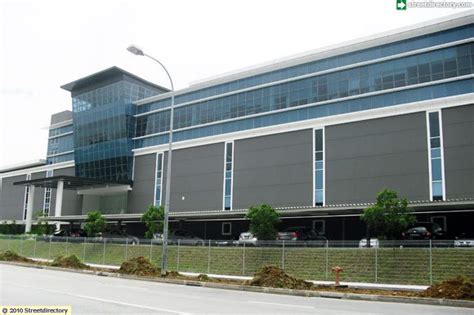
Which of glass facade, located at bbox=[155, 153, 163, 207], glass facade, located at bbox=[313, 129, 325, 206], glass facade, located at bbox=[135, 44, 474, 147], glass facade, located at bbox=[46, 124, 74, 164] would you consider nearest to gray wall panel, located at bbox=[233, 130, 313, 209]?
glass facade, located at bbox=[313, 129, 325, 206]

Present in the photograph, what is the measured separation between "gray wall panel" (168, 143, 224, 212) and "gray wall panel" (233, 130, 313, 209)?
237cm

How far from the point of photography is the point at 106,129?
212 ft

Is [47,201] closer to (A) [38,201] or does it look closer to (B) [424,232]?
(A) [38,201]

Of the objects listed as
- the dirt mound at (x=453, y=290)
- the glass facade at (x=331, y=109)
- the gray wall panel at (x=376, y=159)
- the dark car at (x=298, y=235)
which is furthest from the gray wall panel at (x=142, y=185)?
the dirt mound at (x=453, y=290)

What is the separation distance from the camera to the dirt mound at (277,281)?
790 inches

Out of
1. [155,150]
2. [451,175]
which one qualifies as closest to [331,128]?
[451,175]

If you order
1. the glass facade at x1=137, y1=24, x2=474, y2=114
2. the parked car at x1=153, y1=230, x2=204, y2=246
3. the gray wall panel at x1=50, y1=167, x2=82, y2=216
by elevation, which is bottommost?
the parked car at x1=153, y1=230, x2=204, y2=246

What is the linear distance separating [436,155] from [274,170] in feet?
48.6

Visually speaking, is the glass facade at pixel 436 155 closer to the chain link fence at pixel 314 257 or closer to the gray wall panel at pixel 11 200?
the chain link fence at pixel 314 257

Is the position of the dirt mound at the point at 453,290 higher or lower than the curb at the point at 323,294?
higher

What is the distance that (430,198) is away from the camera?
122ft

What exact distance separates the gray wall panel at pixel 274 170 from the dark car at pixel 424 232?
10.7m

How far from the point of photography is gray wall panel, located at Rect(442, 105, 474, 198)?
118 feet

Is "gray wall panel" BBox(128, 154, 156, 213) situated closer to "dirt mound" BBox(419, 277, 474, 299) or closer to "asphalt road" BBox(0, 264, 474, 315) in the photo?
"asphalt road" BBox(0, 264, 474, 315)
